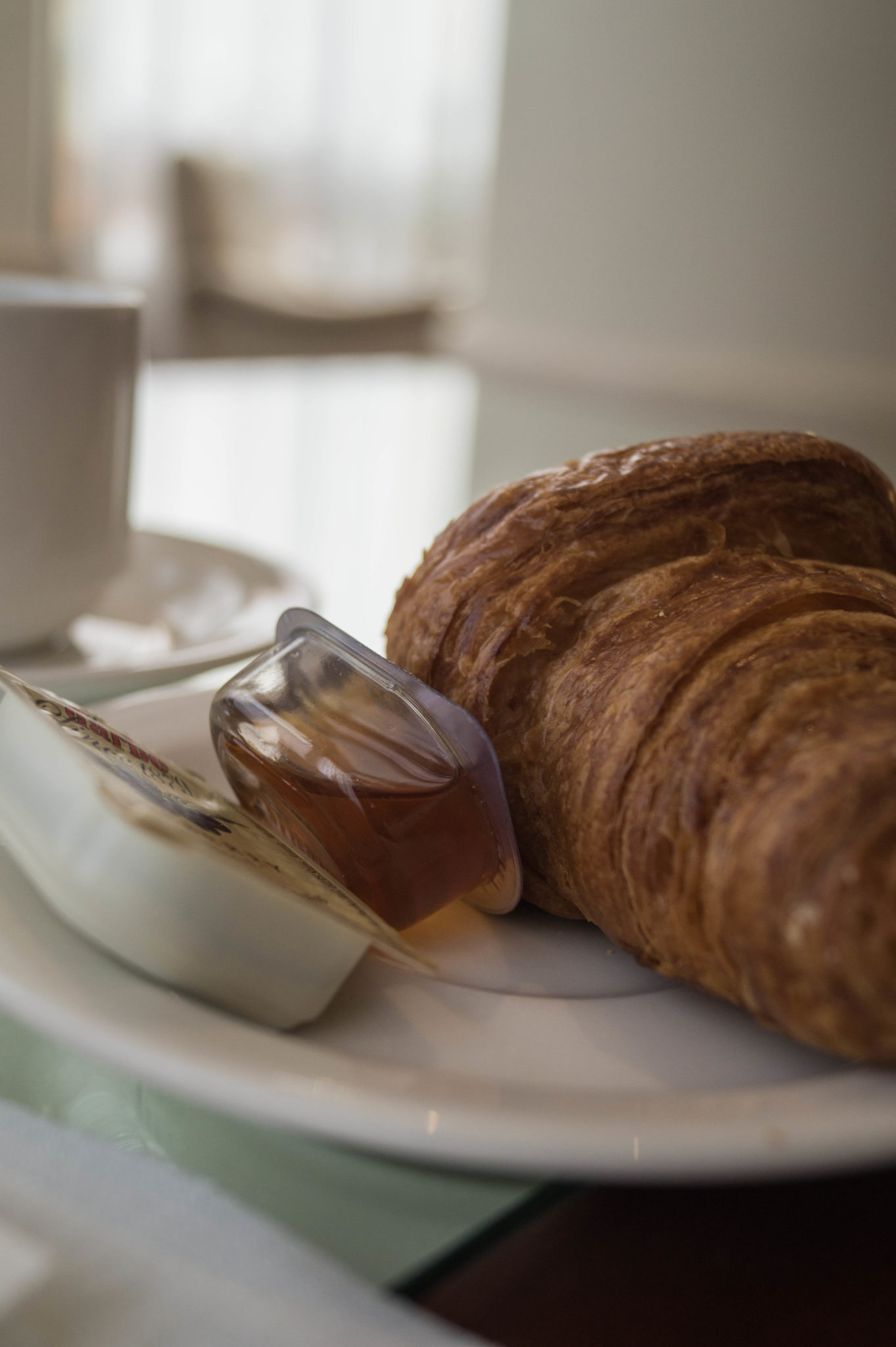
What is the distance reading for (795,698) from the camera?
473 millimetres

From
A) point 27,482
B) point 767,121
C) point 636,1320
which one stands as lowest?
point 636,1320

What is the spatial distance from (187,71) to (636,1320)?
17.1 ft

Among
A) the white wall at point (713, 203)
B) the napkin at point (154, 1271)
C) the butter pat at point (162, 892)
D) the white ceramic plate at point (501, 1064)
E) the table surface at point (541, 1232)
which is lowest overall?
the table surface at point (541, 1232)

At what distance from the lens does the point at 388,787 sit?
512mm

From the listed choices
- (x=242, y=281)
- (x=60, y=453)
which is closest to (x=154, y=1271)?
(x=60, y=453)

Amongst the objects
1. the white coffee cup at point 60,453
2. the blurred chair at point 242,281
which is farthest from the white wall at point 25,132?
the white coffee cup at point 60,453

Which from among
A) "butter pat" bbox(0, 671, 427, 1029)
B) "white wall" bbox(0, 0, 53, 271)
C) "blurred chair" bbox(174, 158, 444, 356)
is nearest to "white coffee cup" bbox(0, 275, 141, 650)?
"butter pat" bbox(0, 671, 427, 1029)

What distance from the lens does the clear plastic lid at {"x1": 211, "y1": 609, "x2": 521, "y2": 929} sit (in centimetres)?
51

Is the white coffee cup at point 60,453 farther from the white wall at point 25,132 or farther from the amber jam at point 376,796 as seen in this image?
the white wall at point 25,132

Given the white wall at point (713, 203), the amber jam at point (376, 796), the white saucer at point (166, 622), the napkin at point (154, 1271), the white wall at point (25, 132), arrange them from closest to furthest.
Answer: the napkin at point (154, 1271) → the amber jam at point (376, 796) → the white saucer at point (166, 622) → the white wall at point (713, 203) → the white wall at point (25, 132)

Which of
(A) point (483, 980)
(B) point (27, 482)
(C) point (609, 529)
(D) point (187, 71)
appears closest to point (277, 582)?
(B) point (27, 482)

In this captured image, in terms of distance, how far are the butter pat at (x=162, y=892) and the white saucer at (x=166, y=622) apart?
32 cm

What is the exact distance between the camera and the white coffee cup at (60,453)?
0.80 meters

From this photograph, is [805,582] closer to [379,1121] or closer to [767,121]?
[379,1121]
